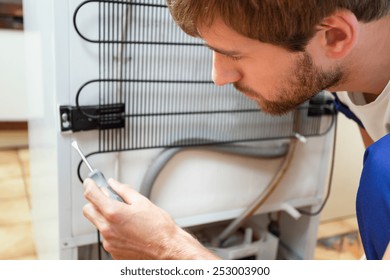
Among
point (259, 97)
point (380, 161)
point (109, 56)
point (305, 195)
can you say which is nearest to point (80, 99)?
point (109, 56)

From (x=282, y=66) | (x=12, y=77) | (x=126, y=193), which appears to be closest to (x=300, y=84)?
(x=282, y=66)

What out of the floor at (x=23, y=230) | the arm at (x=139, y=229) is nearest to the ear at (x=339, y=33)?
the arm at (x=139, y=229)

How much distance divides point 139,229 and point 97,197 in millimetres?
90

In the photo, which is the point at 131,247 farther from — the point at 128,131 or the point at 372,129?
the point at 372,129

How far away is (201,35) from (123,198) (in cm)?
32

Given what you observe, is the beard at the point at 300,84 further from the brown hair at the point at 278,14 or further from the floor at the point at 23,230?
the floor at the point at 23,230

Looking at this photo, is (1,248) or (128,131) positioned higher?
(128,131)

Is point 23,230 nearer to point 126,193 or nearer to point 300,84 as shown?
point 126,193

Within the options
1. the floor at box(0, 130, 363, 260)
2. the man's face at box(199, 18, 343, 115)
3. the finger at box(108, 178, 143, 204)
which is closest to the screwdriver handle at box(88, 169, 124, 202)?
the finger at box(108, 178, 143, 204)

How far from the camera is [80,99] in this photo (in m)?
0.82

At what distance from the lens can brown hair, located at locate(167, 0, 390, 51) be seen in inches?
24.2

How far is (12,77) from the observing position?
233 cm

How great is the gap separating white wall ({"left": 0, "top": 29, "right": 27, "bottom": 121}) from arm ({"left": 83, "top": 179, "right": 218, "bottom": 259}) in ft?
5.75

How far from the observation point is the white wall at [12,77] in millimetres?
2199
